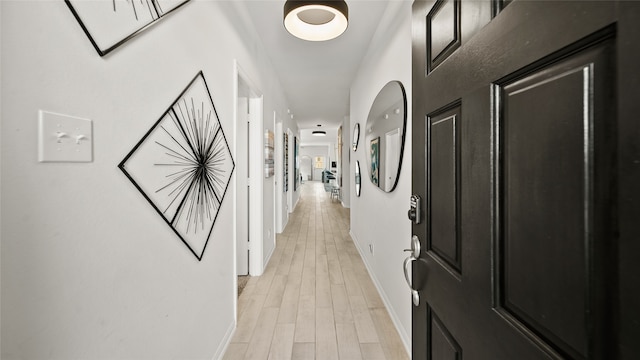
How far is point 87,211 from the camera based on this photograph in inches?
30.9

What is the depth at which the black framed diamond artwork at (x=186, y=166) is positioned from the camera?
40.9 inches

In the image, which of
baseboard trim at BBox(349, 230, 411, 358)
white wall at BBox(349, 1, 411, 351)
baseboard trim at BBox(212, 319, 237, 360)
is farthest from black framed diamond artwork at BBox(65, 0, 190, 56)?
baseboard trim at BBox(349, 230, 411, 358)

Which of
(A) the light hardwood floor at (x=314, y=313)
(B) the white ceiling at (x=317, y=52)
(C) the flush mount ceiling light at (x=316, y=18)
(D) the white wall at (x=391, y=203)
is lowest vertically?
(A) the light hardwood floor at (x=314, y=313)

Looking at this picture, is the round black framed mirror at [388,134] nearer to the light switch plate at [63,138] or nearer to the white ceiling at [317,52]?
the white ceiling at [317,52]

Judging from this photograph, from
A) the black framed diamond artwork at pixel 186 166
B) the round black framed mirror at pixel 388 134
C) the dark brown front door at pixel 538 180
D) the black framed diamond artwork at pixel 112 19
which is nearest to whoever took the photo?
the dark brown front door at pixel 538 180

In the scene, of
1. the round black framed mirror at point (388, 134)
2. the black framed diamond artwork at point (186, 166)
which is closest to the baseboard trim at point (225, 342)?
the black framed diamond artwork at point (186, 166)

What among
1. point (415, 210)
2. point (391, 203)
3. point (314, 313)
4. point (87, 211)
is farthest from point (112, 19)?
point (314, 313)

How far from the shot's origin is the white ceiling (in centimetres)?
244

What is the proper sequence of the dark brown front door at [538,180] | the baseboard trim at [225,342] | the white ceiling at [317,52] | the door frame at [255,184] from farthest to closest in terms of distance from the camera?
the door frame at [255,184] < the white ceiling at [317,52] < the baseboard trim at [225,342] < the dark brown front door at [538,180]

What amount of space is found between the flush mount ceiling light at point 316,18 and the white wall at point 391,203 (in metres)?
0.48

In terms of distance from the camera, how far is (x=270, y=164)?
3.69m

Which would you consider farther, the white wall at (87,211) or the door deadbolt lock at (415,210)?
the door deadbolt lock at (415,210)

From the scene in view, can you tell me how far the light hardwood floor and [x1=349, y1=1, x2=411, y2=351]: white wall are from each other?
0.17 metres

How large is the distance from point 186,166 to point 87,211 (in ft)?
1.81
